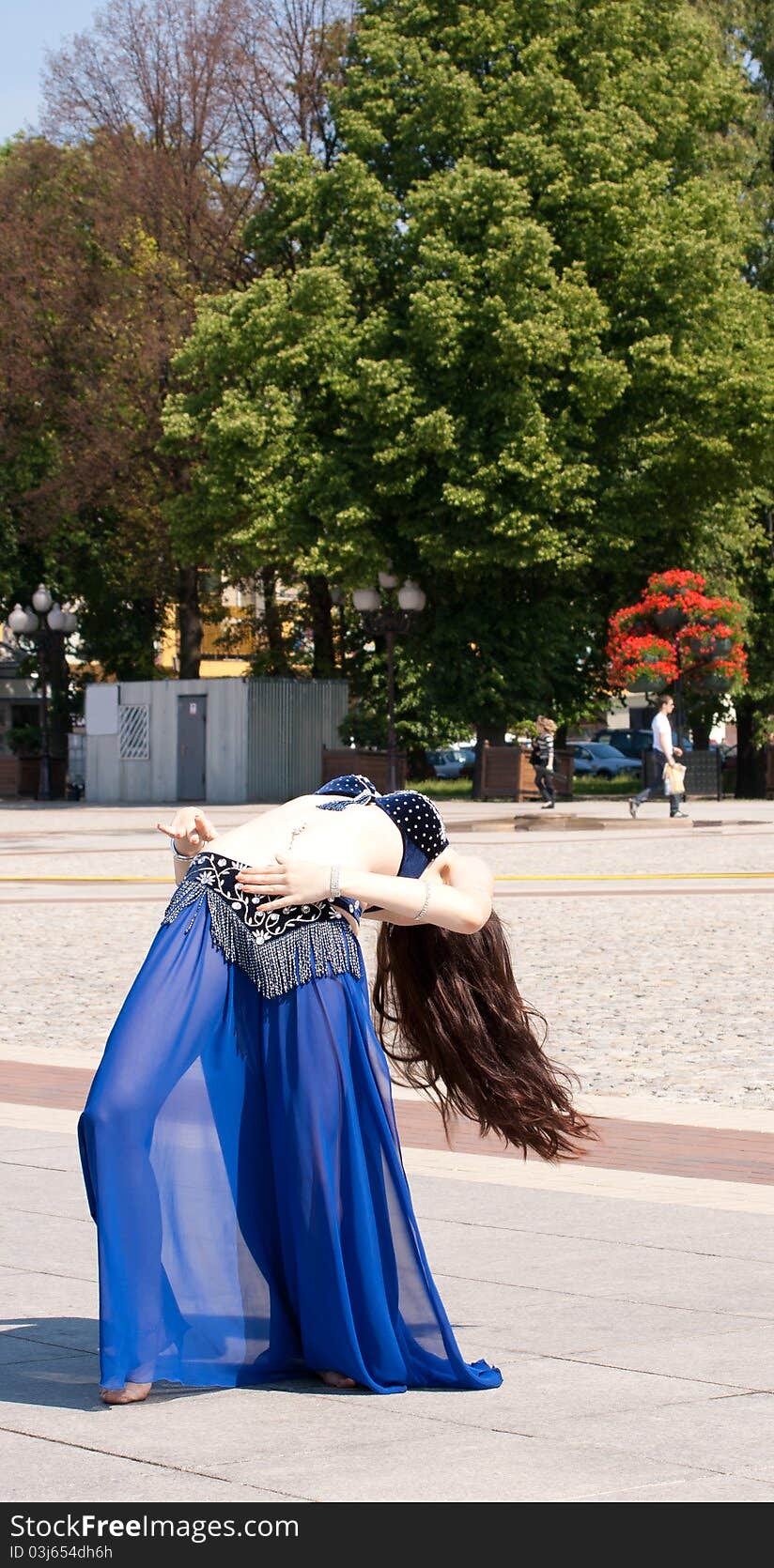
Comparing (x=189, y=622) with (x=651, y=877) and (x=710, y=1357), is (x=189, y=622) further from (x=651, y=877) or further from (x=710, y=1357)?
(x=710, y=1357)

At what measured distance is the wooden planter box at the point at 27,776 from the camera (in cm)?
4825

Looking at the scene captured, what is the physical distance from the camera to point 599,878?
21.9 meters

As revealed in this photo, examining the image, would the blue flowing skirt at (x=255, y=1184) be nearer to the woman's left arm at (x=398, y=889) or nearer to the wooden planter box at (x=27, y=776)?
the woman's left arm at (x=398, y=889)

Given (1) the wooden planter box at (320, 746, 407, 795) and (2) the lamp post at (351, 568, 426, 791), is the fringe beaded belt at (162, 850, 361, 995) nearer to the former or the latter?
(2) the lamp post at (351, 568, 426, 791)

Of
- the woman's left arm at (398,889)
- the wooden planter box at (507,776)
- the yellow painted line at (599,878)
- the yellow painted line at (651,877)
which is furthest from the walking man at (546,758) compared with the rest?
the woman's left arm at (398,889)

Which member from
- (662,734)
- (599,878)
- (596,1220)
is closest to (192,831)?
(596,1220)

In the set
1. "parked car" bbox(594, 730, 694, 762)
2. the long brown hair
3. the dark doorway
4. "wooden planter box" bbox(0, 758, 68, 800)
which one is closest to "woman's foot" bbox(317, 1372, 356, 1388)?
the long brown hair

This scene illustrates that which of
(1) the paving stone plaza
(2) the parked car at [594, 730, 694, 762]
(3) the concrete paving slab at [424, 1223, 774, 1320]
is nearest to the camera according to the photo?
(1) the paving stone plaza

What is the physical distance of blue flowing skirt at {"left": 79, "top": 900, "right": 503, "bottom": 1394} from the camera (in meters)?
4.71

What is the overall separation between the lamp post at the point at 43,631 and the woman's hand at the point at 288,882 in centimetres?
3915

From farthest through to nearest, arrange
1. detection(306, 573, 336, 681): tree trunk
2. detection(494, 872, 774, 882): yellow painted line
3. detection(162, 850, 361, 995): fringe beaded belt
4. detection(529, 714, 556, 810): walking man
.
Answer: detection(306, 573, 336, 681): tree trunk
detection(529, 714, 556, 810): walking man
detection(494, 872, 774, 882): yellow painted line
detection(162, 850, 361, 995): fringe beaded belt

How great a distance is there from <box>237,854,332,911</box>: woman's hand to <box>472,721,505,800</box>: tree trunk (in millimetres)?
36041

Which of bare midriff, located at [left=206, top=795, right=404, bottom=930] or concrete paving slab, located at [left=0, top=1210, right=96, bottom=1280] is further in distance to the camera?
concrete paving slab, located at [left=0, top=1210, right=96, bottom=1280]
